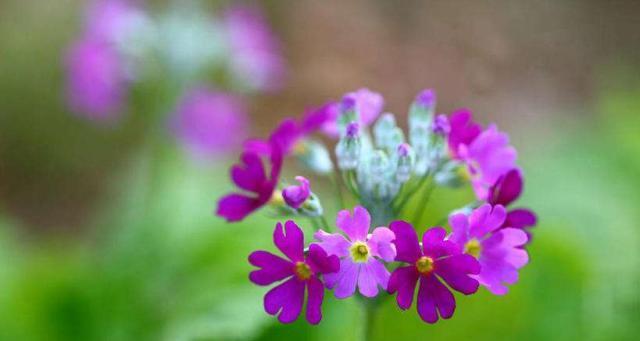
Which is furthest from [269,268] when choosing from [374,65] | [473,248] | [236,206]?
[374,65]

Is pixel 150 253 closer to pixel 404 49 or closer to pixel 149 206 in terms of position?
pixel 149 206

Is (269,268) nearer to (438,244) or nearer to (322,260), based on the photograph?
(322,260)

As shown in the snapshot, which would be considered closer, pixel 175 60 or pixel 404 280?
pixel 404 280

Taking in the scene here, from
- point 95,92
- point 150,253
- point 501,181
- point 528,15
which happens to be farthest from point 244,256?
point 528,15

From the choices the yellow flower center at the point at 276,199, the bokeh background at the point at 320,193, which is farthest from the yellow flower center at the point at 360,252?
the bokeh background at the point at 320,193

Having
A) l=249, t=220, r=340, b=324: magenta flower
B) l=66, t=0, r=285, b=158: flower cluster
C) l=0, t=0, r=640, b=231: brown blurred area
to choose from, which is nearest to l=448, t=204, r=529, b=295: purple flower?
l=249, t=220, r=340, b=324: magenta flower

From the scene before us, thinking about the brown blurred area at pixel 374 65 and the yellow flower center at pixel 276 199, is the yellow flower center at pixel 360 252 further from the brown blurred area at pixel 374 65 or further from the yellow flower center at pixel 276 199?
the brown blurred area at pixel 374 65
